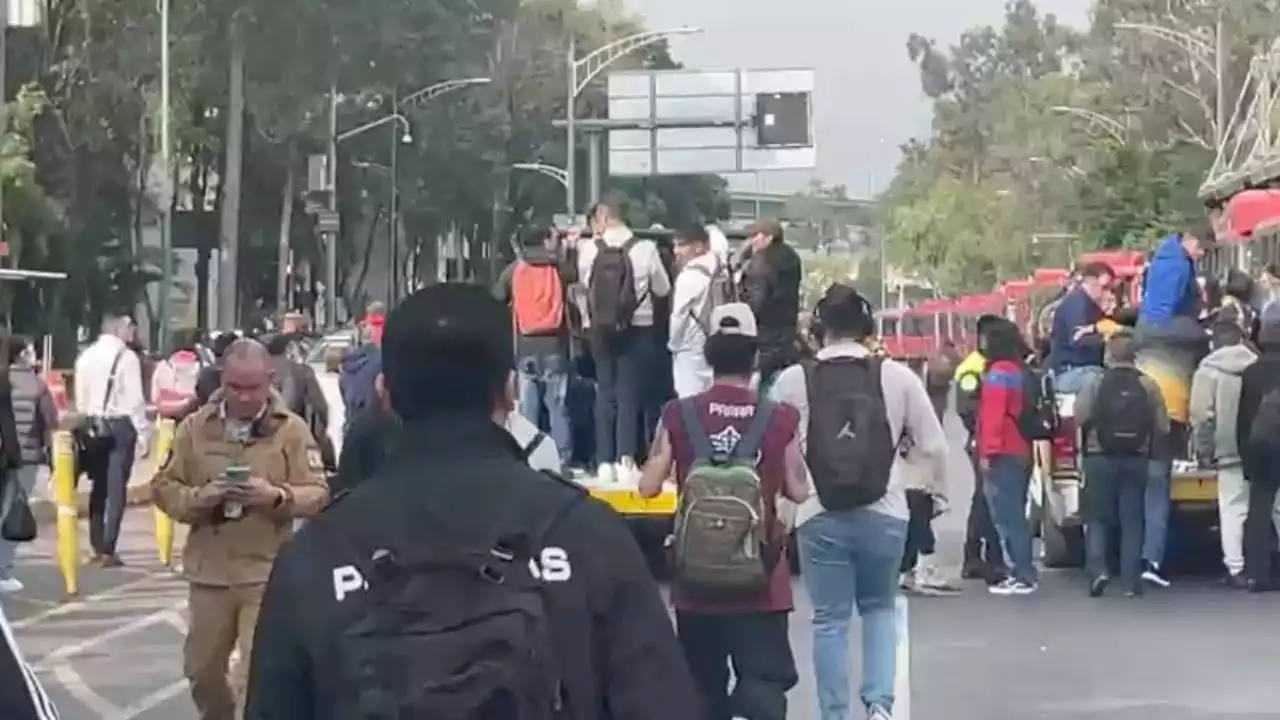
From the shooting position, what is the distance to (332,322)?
245ft

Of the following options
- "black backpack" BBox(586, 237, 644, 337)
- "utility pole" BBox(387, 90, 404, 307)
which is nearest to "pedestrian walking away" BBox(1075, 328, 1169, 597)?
"black backpack" BBox(586, 237, 644, 337)

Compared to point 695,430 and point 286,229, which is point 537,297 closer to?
point 695,430

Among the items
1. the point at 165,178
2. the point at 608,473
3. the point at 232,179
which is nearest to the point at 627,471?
the point at 608,473

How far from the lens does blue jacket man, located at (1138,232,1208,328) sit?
1825cm

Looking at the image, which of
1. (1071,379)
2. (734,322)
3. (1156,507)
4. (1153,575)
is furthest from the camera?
(1071,379)

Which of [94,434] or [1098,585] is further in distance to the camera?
[94,434]

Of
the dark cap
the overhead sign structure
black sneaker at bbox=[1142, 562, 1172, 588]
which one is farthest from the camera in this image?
the overhead sign structure

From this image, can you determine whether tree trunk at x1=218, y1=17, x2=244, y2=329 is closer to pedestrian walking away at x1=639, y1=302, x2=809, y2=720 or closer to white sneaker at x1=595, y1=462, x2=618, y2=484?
white sneaker at x1=595, y1=462, x2=618, y2=484

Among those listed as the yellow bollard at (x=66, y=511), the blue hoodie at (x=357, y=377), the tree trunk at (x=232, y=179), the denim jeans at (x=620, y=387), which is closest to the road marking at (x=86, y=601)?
the yellow bollard at (x=66, y=511)

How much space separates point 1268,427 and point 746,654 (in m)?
8.63

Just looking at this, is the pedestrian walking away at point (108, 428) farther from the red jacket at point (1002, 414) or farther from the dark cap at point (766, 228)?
the red jacket at point (1002, 414)

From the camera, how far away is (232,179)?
5662cm

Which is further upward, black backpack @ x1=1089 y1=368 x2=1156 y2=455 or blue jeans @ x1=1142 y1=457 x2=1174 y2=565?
black backpack @ x1=1089 y1=368 x2=1156 y2=455

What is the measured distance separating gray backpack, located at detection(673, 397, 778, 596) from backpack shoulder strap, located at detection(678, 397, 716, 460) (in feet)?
0.58
